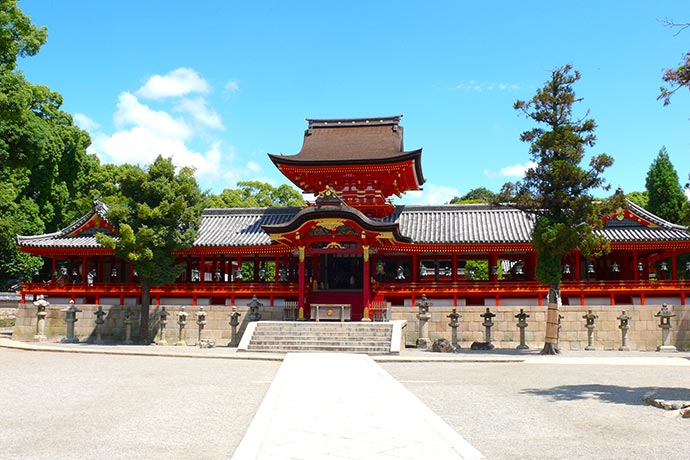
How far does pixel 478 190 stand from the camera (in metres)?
98.2

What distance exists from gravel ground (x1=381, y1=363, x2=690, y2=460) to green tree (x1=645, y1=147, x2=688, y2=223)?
32.9 m

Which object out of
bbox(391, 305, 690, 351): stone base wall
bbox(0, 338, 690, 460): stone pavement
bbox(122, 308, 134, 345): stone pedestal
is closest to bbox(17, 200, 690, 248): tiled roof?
bbox(391, 305, 690, 351): stone base wall

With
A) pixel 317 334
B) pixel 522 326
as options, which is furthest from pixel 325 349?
pixel 522 326

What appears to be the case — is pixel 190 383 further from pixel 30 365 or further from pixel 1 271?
pixel 1 271

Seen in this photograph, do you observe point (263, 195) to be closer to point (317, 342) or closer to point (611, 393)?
point (317, 342)

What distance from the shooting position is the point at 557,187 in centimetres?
2431

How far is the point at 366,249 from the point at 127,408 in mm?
18343

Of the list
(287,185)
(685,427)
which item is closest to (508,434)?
(685,427)

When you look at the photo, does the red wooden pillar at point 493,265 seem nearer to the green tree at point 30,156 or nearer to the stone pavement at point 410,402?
the stone pavement at point 410,402

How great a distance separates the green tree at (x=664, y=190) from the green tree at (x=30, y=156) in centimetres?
4481

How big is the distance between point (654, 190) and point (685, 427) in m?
43.8

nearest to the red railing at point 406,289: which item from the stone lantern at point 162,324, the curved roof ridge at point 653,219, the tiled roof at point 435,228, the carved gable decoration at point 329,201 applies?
the tiled roof at point 435,228

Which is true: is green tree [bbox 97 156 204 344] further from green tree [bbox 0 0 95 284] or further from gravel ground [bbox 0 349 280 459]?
gravel ground [bbox 0 349 280 459]

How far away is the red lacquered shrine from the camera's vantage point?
94.1 feet
